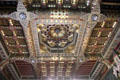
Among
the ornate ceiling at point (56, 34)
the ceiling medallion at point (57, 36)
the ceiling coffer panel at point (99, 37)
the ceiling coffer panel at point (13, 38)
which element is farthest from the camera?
the ceiling medallion at point (57, 36)

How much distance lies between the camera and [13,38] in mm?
14680

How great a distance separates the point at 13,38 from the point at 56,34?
415 centimetres

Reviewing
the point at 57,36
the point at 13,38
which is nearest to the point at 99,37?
the point at 57,36

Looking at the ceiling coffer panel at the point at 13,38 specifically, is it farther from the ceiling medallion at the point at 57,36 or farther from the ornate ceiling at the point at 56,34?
the ceiling medallion at the point at 57,36

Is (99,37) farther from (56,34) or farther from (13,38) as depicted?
(13,38)

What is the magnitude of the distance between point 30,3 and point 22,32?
10.7 feet

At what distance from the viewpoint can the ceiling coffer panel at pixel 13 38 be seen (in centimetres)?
1311

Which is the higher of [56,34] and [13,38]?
[56,34]

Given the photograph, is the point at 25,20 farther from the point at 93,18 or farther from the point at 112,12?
the point at 112,12

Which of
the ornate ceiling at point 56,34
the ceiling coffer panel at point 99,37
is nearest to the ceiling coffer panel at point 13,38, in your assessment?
the ornate ceiling at point 56,34

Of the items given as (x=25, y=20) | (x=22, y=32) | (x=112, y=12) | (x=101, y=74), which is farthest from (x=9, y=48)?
(x=101, y=74)

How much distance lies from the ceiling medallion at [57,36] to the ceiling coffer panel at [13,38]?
1.87 meters

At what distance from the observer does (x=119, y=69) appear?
13789 millimetres

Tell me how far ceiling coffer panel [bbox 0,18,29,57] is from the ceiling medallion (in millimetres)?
1874
